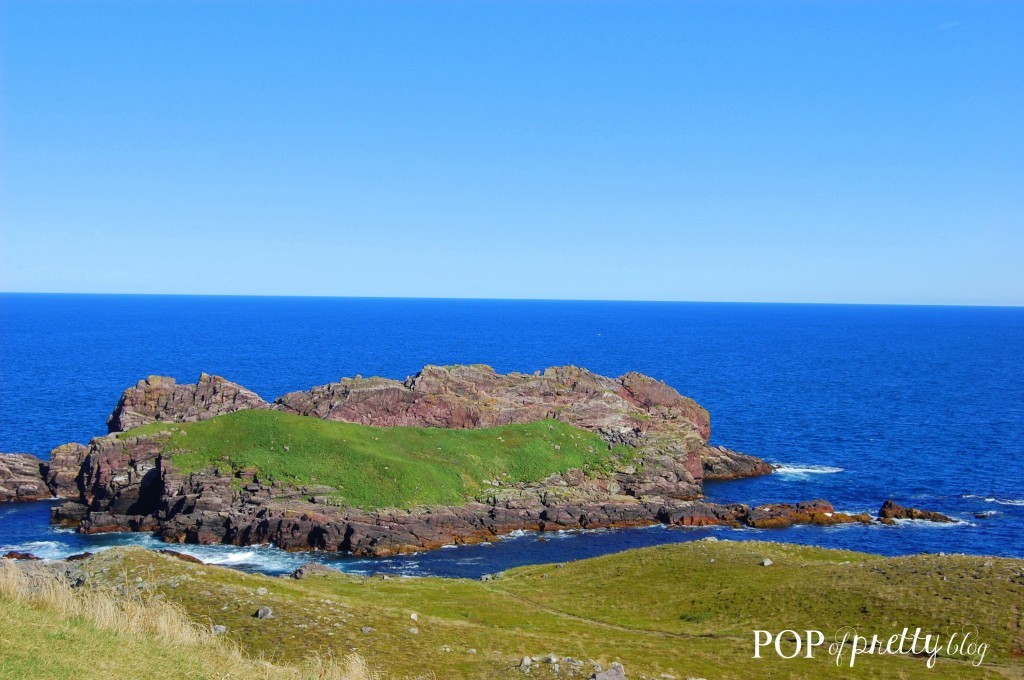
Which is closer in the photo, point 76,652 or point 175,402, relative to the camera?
point 76,652

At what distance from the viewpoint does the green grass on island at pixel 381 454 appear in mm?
85125

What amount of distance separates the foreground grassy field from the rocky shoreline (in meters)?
19.2

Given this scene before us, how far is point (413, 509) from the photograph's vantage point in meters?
83.7

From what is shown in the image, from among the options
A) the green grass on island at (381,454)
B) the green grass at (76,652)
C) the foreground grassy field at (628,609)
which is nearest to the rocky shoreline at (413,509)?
the green grass on island at (381,454)

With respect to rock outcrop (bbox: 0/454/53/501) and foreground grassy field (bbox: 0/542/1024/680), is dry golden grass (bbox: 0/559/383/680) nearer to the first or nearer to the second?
foreground grassy field (bbox: 0/542/1024/680)

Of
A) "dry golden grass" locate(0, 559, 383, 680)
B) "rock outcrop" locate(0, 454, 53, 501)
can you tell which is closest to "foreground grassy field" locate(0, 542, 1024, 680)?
"dry golden grass" locate(0, 559, 383, 680)

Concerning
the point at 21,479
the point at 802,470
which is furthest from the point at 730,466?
the point at 21,479

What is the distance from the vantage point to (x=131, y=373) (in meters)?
186

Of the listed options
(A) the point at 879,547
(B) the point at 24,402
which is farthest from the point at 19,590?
(B) the point at 24,402

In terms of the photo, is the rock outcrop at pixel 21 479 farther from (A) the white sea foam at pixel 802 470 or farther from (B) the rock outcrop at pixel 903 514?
(B) the rock outcrop at pixel 903 514

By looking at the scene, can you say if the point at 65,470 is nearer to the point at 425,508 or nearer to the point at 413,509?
the point at 413,509

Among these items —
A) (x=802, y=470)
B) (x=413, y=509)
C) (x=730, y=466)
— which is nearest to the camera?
(x=413, y=509)

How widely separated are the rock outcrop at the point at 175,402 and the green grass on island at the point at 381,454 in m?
12.2

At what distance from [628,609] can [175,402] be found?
76298 millimetres
